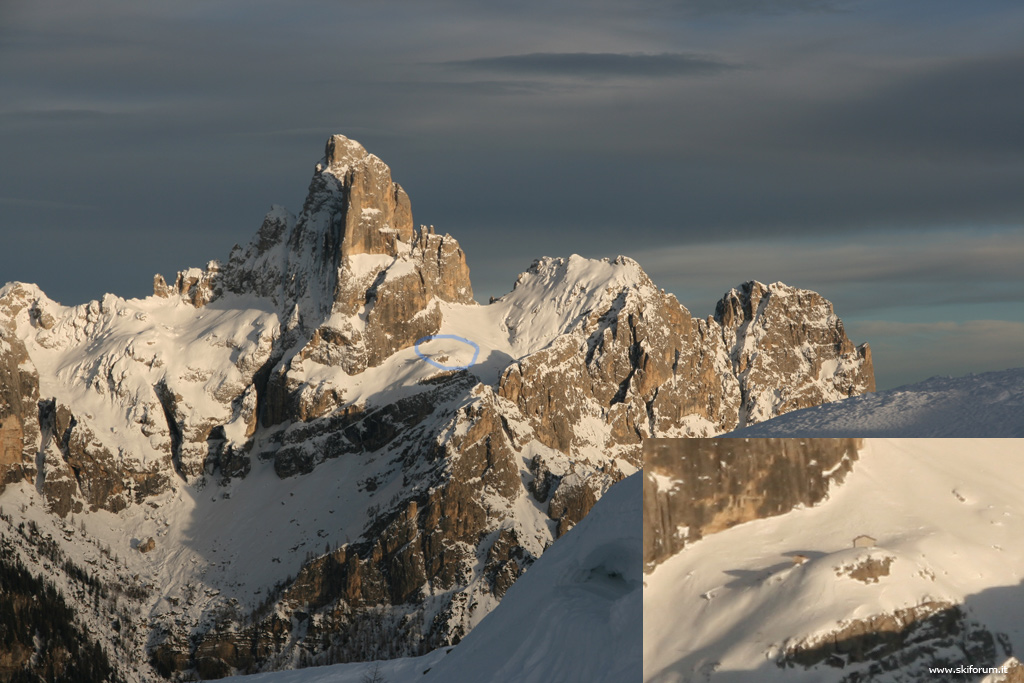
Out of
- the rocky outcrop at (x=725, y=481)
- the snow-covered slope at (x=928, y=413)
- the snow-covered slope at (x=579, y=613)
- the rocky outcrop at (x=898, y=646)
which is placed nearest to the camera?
the rocky outcrop at (x=898, y=646)

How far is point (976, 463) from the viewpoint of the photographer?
37.0 ft

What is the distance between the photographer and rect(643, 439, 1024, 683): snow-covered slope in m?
10.5

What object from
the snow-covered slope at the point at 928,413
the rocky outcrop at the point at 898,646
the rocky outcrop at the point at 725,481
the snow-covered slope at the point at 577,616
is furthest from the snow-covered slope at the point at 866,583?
the snow-covered slope at the point at 577,616

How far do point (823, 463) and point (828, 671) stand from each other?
1954mm

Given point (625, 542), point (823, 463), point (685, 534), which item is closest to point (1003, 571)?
point (823, 463)

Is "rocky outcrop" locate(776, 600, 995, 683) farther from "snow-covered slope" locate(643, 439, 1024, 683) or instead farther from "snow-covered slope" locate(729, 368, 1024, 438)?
"snow-covered slope" locate(729, 368, 1024, 438)

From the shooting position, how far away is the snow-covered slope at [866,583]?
10453 millimetres

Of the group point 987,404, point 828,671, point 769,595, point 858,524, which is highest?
point 987,404

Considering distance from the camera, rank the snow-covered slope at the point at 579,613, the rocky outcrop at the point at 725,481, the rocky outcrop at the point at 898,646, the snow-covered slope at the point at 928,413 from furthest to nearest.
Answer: the snow-covered slope at the point at 579,613 < the snow-covered slope at the point at 928,413 < the rocky outcrop at the point at 725,481 < the rocky outcrop at the point at 898,646

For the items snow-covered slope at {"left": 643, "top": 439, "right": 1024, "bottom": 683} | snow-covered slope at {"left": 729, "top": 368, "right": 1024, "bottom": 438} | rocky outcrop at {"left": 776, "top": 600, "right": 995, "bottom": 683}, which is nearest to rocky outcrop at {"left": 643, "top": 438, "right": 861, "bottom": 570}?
snow-covered slope at {"left": 643, "top": 439, "right": 1024, "bottom": 683}

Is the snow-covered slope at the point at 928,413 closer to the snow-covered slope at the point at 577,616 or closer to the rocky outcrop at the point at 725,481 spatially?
the rocky outcrop at the point at 725,481

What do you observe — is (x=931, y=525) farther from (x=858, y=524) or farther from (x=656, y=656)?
(x=656, y=656)

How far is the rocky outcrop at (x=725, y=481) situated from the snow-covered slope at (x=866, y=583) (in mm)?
122

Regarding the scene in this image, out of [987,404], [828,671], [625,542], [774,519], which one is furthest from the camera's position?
[625,542]
